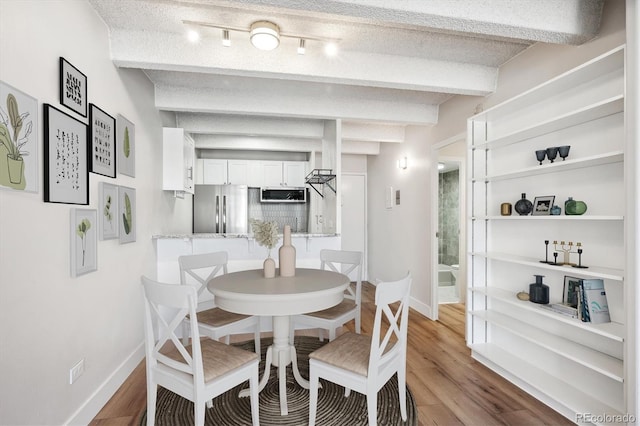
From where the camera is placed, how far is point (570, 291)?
83.5 inches

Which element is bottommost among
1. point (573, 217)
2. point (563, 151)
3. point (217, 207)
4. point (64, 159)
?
point (573, 217)

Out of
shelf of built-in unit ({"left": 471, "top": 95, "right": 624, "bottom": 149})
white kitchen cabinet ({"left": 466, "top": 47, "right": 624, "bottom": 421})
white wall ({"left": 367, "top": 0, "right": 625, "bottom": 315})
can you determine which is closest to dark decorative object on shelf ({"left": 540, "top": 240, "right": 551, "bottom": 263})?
white kitchen cabinet ({"left": 466, "top": 47, "right": 624, "bottom": 421})

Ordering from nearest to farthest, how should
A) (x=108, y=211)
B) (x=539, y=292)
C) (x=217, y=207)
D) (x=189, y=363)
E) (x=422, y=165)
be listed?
1. (x=189, y=363)
2. (x=108, y=211)
3. (x=539, y=292)
4. (x=422, y=165)
5. (x=217, y=207)

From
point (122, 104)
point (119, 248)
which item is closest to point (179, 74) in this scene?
point (122, 104)

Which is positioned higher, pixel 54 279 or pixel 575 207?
pixel 575 207

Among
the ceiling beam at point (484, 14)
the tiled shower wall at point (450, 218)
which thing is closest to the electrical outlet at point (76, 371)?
the ceiling beam at point (484, 14)

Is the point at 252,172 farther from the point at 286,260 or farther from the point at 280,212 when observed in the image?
the point at 286,260

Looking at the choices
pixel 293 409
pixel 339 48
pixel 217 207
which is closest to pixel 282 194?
pixel 217 207

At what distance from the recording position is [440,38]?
2311mm

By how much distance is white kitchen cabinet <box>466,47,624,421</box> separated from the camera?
6.08ft

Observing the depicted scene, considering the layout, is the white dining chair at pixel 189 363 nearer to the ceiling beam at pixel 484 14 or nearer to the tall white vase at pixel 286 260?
the tall white vase at pixel 286 260

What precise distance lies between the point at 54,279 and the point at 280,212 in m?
4.09

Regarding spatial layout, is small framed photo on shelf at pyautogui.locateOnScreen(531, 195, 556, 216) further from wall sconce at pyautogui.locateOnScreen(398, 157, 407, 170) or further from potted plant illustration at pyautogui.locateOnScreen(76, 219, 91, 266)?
potted plant illustration at pyautogui.locateOnScreen(76, 219, 91, 266)

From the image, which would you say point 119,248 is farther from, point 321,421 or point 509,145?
point 509,145
